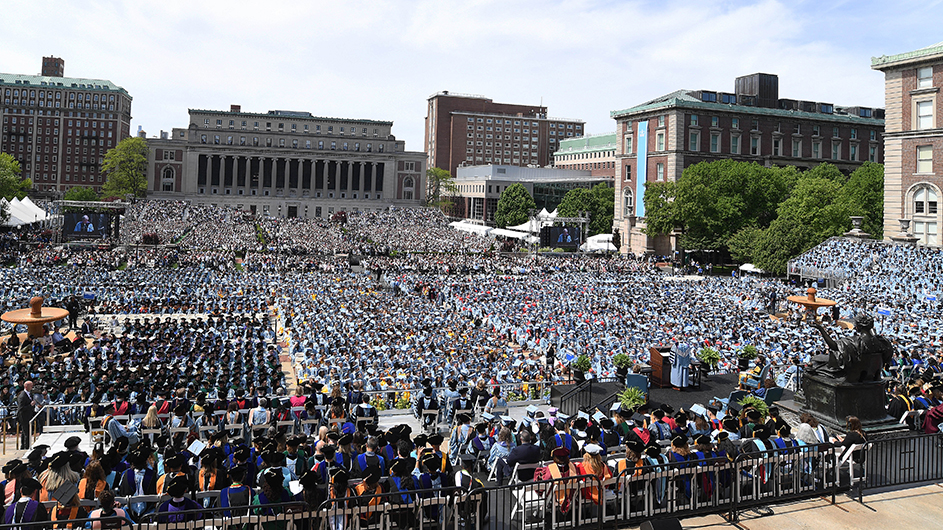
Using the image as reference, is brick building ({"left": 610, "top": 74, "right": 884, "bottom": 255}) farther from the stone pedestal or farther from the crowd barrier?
the crowd barrier

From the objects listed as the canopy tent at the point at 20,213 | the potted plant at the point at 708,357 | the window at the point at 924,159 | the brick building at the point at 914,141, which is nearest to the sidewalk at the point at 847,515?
the potted plant at the point at 708,357

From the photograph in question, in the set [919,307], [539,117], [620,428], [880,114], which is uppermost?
[539,117]

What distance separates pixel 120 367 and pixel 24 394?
222 inches

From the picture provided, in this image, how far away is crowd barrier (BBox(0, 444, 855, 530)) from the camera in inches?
371

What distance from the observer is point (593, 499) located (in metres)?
10.7

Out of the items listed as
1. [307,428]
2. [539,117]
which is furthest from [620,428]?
[539,117]

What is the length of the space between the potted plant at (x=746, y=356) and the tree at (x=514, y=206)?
315 ft

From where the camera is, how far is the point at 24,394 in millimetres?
15680

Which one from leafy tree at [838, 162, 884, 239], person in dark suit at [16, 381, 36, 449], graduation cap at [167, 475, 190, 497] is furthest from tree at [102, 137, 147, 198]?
graduation cap at [167, 475, 190, 497]

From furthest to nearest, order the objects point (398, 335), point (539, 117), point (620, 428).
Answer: point (539, 117)
point (398, 335)
point (620, 428)

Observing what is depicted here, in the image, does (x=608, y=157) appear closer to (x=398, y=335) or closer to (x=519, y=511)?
(x=398, y=335)

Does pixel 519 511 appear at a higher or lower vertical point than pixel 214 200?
lower

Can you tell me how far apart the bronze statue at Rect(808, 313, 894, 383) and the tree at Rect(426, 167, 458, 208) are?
139 m

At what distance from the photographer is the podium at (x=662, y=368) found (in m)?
19.9
